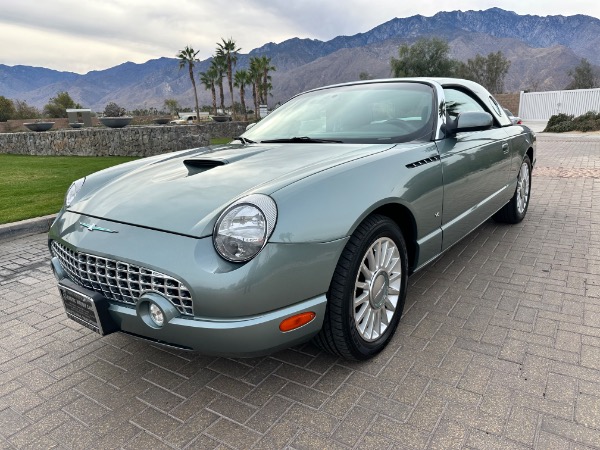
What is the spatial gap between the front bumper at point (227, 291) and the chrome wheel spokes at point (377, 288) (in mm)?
320

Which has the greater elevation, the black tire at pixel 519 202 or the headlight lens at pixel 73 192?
the headlight lens at pixel 73 192

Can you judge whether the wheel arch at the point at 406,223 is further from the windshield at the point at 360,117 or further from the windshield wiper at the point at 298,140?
the windshield wiper at the point at 298,140

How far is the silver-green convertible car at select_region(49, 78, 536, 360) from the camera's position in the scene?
181cm

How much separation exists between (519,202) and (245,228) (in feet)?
13.7

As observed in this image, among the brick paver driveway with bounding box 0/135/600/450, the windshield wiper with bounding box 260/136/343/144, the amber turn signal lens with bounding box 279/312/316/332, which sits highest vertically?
the windshield wiper with bounding box 260/136/343/144

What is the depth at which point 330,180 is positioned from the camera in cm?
209

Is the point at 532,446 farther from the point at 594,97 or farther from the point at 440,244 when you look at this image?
the point at 594,97

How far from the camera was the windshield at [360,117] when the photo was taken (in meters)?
2.93

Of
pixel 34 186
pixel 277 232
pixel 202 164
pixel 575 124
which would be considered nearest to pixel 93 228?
pixel 202 164

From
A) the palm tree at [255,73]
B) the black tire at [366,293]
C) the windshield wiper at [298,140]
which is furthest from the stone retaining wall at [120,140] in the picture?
the palm tree at [255,73]

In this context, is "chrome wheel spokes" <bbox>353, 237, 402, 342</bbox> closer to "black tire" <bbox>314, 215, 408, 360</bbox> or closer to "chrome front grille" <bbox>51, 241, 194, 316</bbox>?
"black tire" <bbox>314, 215, 408, 360</bbox>

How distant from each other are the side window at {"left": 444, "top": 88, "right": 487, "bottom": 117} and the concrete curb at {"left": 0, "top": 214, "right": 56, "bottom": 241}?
499 centimetres

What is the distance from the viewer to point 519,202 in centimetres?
494

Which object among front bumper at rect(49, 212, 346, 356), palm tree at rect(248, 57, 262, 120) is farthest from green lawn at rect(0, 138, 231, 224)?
palm tree at rect(248, 57, 262, 120)
